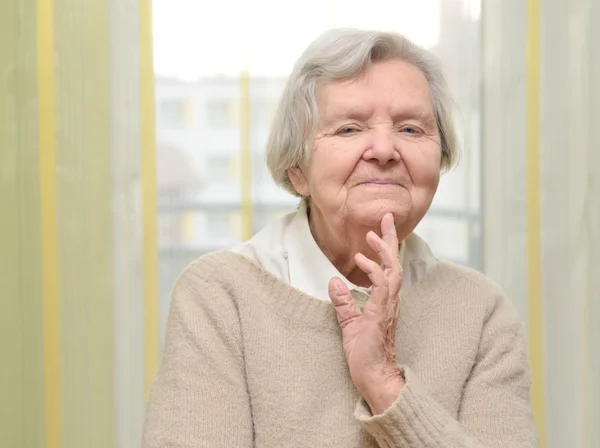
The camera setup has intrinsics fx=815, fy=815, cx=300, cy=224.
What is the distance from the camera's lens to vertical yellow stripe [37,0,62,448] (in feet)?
6.83

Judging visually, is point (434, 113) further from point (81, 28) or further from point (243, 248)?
point (81, 28)

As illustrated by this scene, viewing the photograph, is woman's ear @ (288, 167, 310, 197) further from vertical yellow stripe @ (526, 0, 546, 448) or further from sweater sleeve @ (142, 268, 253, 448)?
vertical yellow stripe @ (526, 0, 546, 448)

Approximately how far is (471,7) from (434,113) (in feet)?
2.57

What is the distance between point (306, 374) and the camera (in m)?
1.43

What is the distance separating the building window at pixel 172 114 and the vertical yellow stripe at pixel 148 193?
0.03m

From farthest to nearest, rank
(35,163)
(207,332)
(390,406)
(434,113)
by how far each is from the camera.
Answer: (35,163) → (434,113) → (207,332) → (390,406)

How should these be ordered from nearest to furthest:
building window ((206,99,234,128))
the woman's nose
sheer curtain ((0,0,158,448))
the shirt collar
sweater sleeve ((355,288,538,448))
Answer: sweater sleeve ((355,288,538,448)) → the woman's nose → the shirt collar → sheer curtain ((0,0,158,448)) → building window ((206,99,234,128))

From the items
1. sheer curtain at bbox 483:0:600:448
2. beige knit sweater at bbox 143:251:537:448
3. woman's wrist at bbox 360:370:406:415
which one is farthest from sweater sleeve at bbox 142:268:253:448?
sheer curtain at bbox 483:0:600:448

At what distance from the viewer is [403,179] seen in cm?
144

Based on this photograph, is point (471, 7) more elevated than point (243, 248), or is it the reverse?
point (471, 7)

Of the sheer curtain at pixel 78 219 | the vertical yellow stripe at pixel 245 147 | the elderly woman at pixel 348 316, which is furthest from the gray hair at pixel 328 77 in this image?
the sheer curtain at pixel 78 219

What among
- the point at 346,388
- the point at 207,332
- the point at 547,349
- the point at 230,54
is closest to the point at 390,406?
the point at 346,388

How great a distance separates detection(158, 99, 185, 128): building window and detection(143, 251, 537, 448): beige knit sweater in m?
0.71

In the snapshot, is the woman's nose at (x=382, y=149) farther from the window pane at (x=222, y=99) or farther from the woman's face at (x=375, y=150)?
the window pane at (x=222, y=99)
